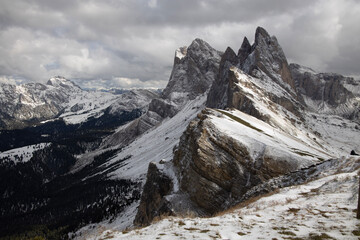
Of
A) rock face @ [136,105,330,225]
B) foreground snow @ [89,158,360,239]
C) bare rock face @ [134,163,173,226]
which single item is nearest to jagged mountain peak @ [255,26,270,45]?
rock face @ [136,105,330,225]

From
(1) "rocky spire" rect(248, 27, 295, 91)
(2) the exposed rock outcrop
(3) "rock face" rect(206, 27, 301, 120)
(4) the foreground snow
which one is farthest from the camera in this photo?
(1) "rocky spire" rect(248, 27, 295, 91)

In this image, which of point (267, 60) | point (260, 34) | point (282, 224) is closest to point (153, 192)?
point (282, 224)

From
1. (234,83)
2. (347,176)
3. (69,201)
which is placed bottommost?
(69,201)

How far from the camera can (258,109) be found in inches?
4016

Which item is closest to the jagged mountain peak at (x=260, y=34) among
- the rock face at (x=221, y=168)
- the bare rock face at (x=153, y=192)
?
the rock face at (x=221, y=168)

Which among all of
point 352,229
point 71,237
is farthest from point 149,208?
point 71,237

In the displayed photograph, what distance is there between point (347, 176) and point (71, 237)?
126m

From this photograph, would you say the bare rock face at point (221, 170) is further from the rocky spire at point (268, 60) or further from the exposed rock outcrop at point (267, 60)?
the rocky spire at point (268, 60)

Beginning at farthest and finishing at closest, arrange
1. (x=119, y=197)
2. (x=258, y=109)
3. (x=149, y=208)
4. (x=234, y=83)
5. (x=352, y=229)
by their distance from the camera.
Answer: (x=119, y=197) → (x=234, y=83) → (x=258, y=109) → (x=149, y=208) → (x=352, y=229)

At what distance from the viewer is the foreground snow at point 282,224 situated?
11273 mm

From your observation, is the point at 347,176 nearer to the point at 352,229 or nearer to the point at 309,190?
the point at 309,190

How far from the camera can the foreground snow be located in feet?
37.0

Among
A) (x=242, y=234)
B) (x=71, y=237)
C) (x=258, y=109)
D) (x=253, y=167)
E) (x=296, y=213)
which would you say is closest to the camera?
(x=242, y=234)

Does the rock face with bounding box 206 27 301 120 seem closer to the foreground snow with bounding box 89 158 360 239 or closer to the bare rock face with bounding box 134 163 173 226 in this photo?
the bare rock face with bounding box 134 163 173 226
